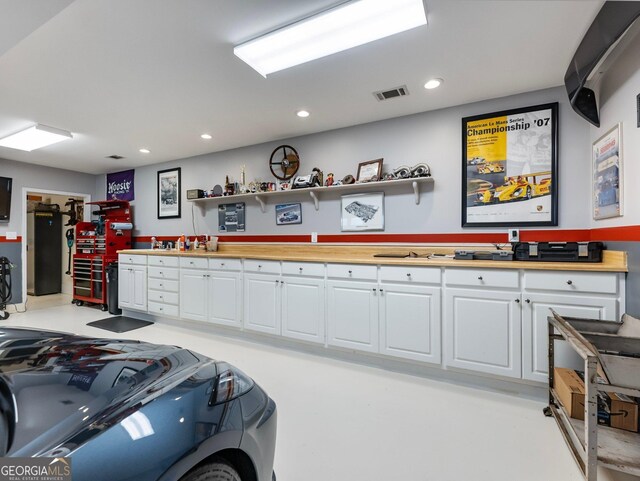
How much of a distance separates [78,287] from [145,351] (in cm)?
566

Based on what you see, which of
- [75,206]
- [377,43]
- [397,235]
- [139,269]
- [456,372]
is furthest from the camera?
[75,206]

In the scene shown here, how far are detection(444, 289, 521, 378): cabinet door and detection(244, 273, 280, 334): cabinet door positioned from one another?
5.68 ft

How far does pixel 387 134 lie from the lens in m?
3.35

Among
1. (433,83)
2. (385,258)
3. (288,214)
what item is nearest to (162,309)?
(288,214)

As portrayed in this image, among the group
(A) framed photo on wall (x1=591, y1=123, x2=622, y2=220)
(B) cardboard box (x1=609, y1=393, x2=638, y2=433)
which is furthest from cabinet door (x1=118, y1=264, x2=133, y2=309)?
(A) framed photo on wall (x1=591, y1=123, x2=622, y2=220)

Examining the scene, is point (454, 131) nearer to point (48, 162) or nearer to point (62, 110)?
point (62, 110)

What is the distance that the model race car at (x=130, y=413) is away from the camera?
Answer: 66cm

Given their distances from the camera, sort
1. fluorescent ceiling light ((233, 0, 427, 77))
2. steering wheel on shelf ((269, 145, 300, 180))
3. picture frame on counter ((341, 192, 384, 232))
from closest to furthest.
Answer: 1. fluorescent ceiling light ((233, 0, 427, 77))
2. picture frame on counter ((341, 192, 384, 232))
3. steering wheel on shelf ((269, 145, 300, 180))

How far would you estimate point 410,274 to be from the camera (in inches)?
101

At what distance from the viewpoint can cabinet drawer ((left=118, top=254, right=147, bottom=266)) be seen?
440 cm

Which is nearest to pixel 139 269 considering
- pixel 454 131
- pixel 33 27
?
pixel 33 27

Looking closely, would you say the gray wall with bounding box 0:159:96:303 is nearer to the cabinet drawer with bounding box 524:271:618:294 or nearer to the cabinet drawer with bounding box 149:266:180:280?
the cabinet drawer with bounding box 149:266:180:280

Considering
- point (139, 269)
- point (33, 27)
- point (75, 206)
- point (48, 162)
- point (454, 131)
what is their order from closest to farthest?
point (33, 27) → point (454, 131) → point (139, 269) → point (48, 162) → point (75, 206)

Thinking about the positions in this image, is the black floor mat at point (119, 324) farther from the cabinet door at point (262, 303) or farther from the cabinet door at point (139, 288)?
the cabinet door at point (262, 303)
